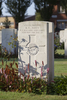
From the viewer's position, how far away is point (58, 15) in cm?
3688

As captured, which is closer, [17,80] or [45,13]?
[17,80]

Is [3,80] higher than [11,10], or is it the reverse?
[11,10]

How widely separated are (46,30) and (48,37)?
7.0 inches

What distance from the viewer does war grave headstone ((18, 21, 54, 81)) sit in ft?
15.3

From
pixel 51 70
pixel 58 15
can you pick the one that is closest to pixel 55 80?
pixel 51 70

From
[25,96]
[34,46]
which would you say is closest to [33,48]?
[34,46]

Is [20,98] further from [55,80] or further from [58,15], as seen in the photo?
[58,15]

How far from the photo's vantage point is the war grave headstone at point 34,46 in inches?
183

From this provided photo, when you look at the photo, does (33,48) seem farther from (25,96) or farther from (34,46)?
(25,96)

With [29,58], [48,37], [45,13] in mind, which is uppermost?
[45,13]

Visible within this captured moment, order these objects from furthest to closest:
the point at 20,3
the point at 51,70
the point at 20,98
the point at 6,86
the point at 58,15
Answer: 1. the point at 58,15
2. the point at 20,3
3. the point at 51,70
4. the point at 6,86
5. the point at 20,98

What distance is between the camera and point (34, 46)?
4727 millimetres

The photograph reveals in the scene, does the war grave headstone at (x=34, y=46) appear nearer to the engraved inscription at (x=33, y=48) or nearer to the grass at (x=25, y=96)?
the engraved inscription at (x=33, y=48)

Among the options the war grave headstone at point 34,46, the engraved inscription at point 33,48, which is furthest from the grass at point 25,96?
the engraved inscription at point 33,48
